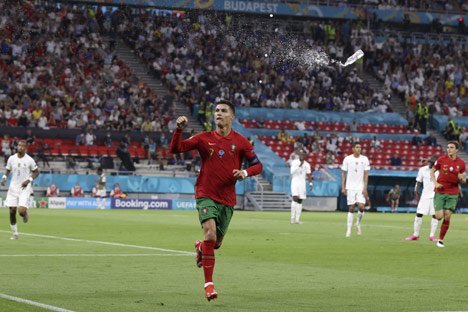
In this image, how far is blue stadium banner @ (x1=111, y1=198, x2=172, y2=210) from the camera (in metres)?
54.9

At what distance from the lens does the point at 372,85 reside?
72.0 metres

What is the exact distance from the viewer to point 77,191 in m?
54.6

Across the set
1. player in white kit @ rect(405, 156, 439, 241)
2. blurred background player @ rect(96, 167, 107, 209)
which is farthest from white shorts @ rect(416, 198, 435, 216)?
blurred background player @ rect(96, 167, 107, 209)

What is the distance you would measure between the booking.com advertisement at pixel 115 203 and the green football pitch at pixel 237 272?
866 inches

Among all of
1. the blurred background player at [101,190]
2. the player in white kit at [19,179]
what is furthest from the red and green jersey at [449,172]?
the blurred background player at [101,190]

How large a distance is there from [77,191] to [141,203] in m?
3.44

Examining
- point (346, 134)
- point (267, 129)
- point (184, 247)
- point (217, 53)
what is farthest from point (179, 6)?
point (184, 247)

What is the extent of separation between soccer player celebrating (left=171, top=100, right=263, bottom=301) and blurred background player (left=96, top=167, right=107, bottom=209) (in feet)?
133

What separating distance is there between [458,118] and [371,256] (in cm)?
4976

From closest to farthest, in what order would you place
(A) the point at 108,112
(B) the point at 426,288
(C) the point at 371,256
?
(B) the point at 426,288 < (C) the point at 371,256 < (A) the point at 108,112

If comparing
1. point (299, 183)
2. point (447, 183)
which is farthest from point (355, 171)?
point (299, 183)

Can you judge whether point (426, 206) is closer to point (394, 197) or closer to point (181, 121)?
A: point (181, 121)

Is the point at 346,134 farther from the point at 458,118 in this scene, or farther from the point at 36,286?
the point at 36,286

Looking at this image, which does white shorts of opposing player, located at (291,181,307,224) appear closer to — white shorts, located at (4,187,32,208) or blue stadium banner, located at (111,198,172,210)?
white shorts, located at (4,187,32,208)
